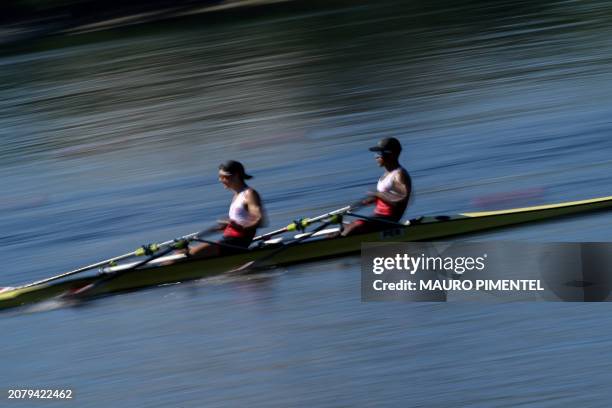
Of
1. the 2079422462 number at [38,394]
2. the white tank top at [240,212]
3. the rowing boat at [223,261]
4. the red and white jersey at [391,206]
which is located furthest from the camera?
the red and white jersey at [391,206]

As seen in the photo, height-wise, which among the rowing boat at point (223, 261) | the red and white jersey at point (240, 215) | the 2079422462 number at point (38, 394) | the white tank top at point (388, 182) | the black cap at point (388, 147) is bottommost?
the 2079422462 number at point (38, 394)

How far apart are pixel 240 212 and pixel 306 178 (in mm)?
8899

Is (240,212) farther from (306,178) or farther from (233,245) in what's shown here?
(306,178)

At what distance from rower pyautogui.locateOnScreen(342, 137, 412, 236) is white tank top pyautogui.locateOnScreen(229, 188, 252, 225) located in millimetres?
1496

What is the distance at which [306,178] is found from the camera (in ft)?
83.0

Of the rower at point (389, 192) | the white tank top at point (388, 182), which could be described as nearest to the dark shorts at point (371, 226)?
the rower at point (389, 192)

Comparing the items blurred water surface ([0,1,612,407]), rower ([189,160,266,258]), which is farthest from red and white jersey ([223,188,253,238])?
blurred water surface ([0,1,612,407])

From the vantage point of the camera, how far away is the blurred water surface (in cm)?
1281

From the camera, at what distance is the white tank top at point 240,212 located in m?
16.5

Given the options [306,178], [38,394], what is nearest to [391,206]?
[38,394]

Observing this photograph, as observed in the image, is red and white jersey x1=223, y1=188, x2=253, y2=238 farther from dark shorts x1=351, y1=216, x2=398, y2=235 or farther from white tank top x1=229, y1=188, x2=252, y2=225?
dark shorts x1=351, y1=216, x2=398, y2=235

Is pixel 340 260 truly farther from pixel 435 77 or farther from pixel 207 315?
pixel 435 77

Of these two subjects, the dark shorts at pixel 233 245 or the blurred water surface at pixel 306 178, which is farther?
the dark shorts at pixel 233 245

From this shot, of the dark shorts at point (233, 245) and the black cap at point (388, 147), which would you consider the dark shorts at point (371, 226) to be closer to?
the black cap at point (388, 147)
